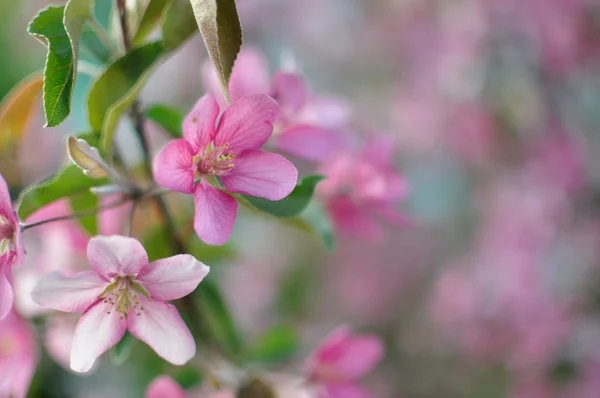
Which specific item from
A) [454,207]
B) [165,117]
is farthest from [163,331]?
[454,207]

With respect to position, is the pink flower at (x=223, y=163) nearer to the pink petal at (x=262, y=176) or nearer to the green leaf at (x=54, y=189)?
the pink petal at (x=262, y=176)

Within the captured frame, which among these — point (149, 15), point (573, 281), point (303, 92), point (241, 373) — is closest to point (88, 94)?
point (149, 15)

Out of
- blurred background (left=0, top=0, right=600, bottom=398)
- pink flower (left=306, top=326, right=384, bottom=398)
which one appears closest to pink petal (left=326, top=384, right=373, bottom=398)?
pink flower (left=306, top=326, right=384, bottom=398)

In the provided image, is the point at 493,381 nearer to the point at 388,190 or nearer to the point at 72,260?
the point at 388,190

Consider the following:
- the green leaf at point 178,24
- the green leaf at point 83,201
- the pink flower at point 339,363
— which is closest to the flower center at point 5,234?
the green leaf at point 83,201

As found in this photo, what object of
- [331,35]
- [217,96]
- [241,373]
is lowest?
[241,373]

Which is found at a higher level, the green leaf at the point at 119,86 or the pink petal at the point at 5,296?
the green leaf at the point at 119,86

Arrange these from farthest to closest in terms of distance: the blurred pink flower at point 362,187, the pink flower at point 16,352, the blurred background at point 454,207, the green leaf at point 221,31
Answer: the blurred background at point 454,207 < the blurred pink flower at point 362,187 < the pink flower at point 16,352 < the green leaf at point 221,31
